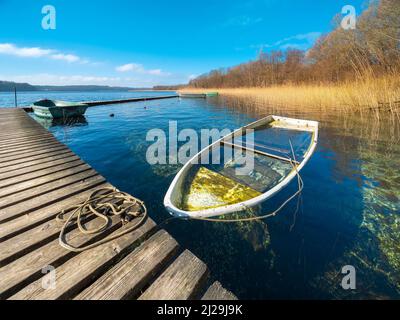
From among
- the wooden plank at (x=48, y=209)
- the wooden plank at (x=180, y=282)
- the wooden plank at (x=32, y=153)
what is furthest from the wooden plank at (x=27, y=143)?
the wooden plank at (x=180, y=282)

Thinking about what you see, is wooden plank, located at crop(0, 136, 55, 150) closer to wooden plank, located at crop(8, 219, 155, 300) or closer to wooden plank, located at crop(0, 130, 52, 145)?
wooden plank, located at crop(0, 130, 52, 145)

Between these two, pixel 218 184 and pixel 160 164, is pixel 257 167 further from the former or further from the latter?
pixel 160 164

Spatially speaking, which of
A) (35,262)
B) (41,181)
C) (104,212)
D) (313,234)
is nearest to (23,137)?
(41,181)

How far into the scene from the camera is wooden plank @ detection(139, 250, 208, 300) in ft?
5.56

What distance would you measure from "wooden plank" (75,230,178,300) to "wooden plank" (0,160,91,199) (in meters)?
2.64

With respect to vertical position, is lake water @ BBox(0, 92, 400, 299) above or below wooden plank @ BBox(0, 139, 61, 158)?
below

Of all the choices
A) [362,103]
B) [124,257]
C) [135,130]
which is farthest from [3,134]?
[362,103]

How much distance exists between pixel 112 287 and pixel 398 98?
51.0ft

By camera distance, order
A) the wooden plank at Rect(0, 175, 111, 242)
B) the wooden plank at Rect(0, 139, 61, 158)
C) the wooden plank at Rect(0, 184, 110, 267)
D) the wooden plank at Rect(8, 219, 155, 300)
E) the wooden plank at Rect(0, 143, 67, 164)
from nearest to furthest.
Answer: the wooden plank at Rect(8, 219, 155, 300)
the wooden plank at Rect(0, 184, 110, 267)
the wooden plank at Rect(0, 175, 111, 242)
the wooden plank at Rect(0, 143, 67, 164)
the wooden plank at Rect(0, 139, 61, 158)

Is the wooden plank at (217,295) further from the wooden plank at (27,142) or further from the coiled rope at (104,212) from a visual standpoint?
the wooden plank at (27,142)

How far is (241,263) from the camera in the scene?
2721 millimetres

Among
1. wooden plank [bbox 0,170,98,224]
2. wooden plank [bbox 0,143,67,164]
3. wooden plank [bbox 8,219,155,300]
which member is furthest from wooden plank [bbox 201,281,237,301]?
wooden plank [bbox 0,143,67,164]

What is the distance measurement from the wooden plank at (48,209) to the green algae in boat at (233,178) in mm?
1586

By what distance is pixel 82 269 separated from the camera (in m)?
1.86
